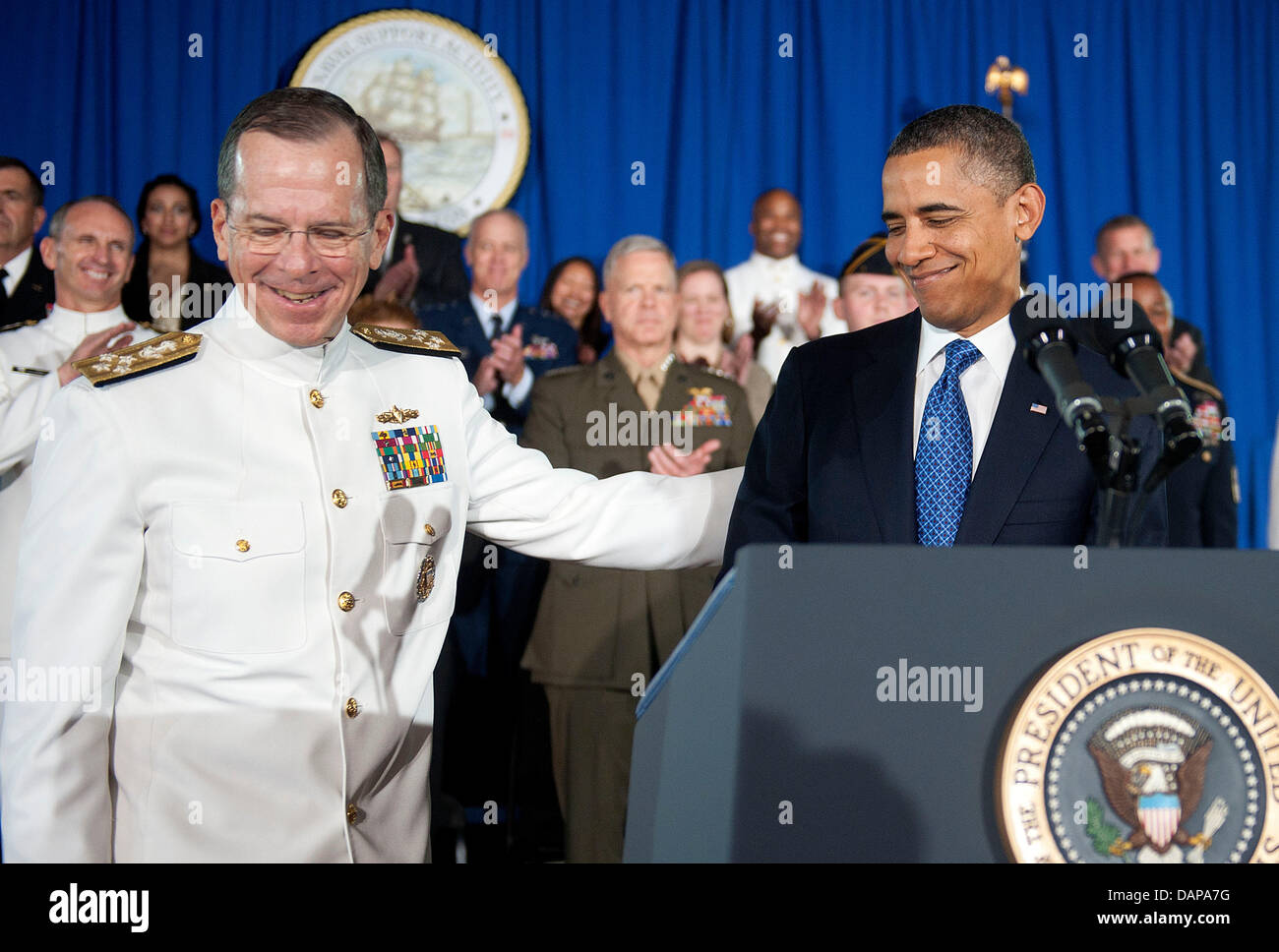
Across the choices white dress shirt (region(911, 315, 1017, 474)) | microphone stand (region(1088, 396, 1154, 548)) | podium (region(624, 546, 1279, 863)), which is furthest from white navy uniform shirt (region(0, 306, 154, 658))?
microphone stand (region(1088, 396, 1154, 548))

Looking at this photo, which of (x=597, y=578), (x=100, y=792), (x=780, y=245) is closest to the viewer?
(x=100, y=792)

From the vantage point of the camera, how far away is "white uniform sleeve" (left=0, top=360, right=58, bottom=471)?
3375 mm

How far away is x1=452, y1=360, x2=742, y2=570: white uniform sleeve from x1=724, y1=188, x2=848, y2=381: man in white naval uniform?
275 centimetres

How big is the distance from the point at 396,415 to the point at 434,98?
335 cm

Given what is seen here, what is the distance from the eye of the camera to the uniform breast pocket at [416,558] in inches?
72.5

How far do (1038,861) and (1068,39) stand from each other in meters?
4.71

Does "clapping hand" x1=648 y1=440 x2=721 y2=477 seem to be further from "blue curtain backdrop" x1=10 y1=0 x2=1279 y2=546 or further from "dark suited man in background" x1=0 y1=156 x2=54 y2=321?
"dark suited man in background" x1=0 y1=156 x2=54 y2=321

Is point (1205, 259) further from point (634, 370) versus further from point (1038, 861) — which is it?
point (1038, 861)

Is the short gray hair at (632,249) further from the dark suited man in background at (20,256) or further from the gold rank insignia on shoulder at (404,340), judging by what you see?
the gold rank insignia on shoulder at (404,340)

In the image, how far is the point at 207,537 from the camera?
5.60ft

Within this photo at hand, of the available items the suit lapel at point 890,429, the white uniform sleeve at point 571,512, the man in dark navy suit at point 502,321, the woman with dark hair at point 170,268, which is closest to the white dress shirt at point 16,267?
the woman with dark hair at point 170,268

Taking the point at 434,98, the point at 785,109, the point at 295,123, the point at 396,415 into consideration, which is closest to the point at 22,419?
the point at 396,415
